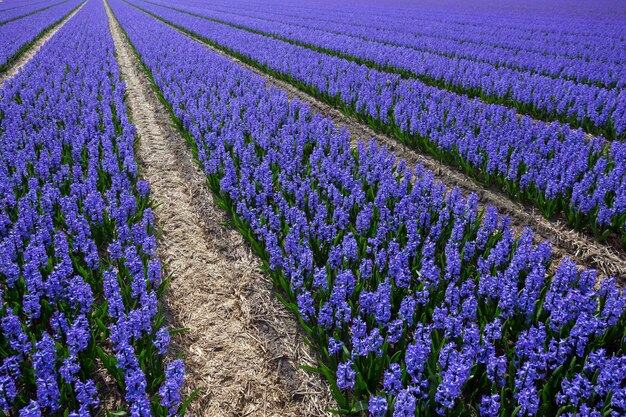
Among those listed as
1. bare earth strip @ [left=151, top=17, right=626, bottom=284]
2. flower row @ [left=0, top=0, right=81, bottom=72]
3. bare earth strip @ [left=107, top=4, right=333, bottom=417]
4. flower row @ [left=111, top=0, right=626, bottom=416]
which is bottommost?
bare earth strip @ [left=107, top=4, right=333, bottom=417]

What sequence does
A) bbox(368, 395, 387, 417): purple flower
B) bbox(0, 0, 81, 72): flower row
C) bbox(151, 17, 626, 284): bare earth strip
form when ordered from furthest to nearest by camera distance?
1. bbox(0, 0, 81, 72): flower row
2. bbox(151, 17, 626, 284): bare earth strip
3. bbox(368, 395, 387, 417): purple flower

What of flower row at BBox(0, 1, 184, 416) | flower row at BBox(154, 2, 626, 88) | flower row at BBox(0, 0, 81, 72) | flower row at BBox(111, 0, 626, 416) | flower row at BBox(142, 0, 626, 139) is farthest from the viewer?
flower row at BBox(0, 0, 81, 72)

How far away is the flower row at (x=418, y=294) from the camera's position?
3.29 meters

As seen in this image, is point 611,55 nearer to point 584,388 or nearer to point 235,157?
point 235,157

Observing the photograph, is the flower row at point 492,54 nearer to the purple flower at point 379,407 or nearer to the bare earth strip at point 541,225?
the bare earth strip at point 541,225

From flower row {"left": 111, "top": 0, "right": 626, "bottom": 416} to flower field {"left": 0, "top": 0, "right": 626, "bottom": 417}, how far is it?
0.09 ft

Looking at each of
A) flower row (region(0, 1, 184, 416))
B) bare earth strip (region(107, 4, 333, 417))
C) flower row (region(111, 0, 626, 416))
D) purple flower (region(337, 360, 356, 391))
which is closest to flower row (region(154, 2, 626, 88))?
flower row (region(111, 0, 626, 416))

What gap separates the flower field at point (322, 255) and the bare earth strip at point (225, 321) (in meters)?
0.03

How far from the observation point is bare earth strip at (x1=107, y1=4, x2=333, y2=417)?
13.1 feet

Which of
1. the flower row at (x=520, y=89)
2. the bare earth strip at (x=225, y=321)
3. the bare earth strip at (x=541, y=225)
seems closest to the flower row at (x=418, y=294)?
the bare earth strip at (x=225, y=321)

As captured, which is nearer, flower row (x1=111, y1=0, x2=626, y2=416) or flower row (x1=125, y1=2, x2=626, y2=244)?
flower row (x1=111, y1=0, x2=626, y2=416)

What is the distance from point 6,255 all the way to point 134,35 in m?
23.2

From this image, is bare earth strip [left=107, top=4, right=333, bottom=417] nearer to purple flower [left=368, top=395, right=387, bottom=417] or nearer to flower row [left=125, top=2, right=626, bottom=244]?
purple flower [left=368, top=395, right=387, bottom=417]

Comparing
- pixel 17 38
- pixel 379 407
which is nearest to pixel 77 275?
pixel 379 407
